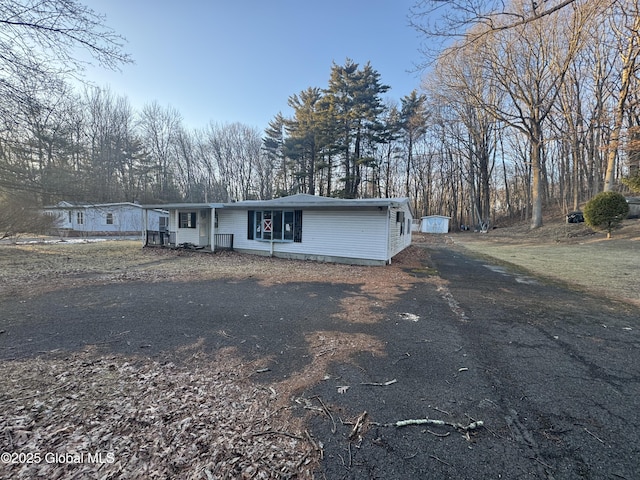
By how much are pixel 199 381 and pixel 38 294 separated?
579cm

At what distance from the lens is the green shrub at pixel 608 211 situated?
15555mm

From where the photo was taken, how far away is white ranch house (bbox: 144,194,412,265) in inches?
412

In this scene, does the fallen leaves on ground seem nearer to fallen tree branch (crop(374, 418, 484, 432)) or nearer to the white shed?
fallen tree branch (crop(374, 418, 484, 432))

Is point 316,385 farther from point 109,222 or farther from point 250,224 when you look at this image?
point 109,222

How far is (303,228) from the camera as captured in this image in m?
11.8

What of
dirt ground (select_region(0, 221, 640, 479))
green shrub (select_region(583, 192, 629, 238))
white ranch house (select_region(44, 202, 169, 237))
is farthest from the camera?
white ranch house (select_region(44, 202, 169, 237))

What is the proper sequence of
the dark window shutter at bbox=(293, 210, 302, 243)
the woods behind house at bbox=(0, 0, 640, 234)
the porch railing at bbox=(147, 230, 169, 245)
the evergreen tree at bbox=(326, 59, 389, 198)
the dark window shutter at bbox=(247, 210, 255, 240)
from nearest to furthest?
the woods behind house at bbox=(0, 0, 640, 234), the dark window shutter at bbox=(293, 210, 302, 243), the dark window shutter at bbox=(247, 210, 255, 240), the porch railing at bbox=(147, 230, 169, 245), the evergreen tree at bbox=(326, 59, 389, 198)

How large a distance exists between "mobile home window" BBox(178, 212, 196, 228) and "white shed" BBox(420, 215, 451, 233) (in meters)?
28.7

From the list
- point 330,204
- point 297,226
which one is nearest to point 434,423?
point 330,204

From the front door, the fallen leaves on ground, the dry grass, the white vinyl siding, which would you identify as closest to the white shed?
the dry grass

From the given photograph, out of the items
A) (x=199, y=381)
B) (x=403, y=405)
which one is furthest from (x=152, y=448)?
(x=403, y=405)

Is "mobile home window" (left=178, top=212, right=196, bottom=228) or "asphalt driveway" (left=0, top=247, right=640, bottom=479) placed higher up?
"mobile home window" (left=178, top=212, right=196, bottom=228)

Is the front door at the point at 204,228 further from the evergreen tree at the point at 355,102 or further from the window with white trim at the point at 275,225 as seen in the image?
the evergreen tree at the point at 355,102

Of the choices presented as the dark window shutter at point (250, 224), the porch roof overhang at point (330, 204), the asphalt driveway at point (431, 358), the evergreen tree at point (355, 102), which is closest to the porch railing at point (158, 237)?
the porch roof overhang at point (330, 204)
